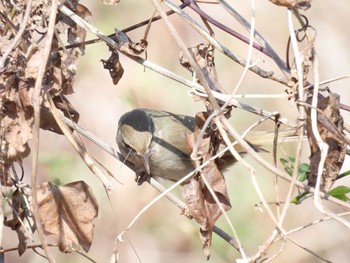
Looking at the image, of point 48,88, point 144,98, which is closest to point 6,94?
point 48,88

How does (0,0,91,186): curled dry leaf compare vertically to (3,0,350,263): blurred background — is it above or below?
above

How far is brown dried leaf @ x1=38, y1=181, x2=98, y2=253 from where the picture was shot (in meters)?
2.29

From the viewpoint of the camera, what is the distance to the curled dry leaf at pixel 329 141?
6.86 feet

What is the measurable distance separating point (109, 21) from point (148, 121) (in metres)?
2.17

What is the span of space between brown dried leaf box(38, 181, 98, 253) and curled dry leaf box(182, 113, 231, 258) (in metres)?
0.31

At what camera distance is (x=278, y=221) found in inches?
75.1

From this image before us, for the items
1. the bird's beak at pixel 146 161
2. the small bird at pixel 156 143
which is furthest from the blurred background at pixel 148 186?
the bird's beak at pixel 146 161

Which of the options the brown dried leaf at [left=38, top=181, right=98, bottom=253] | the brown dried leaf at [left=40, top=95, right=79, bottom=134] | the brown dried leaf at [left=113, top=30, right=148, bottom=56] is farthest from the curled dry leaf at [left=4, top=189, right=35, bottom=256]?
the brown dried leaf at [left=113, top=30, right=148, bottom=56]

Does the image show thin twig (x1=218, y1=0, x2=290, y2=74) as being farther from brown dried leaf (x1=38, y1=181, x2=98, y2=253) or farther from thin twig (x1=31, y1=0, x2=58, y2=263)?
brown dried leaf (x1=38, y1=181, x2=98, y2=253)

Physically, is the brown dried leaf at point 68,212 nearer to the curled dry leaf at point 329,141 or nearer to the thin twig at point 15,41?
the thin twig at point 15,41

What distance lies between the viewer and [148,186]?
599cm

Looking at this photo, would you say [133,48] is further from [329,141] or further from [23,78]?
[329,141]

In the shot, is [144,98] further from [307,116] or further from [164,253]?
[307,116]

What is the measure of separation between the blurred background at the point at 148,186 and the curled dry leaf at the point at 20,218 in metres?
3.03
